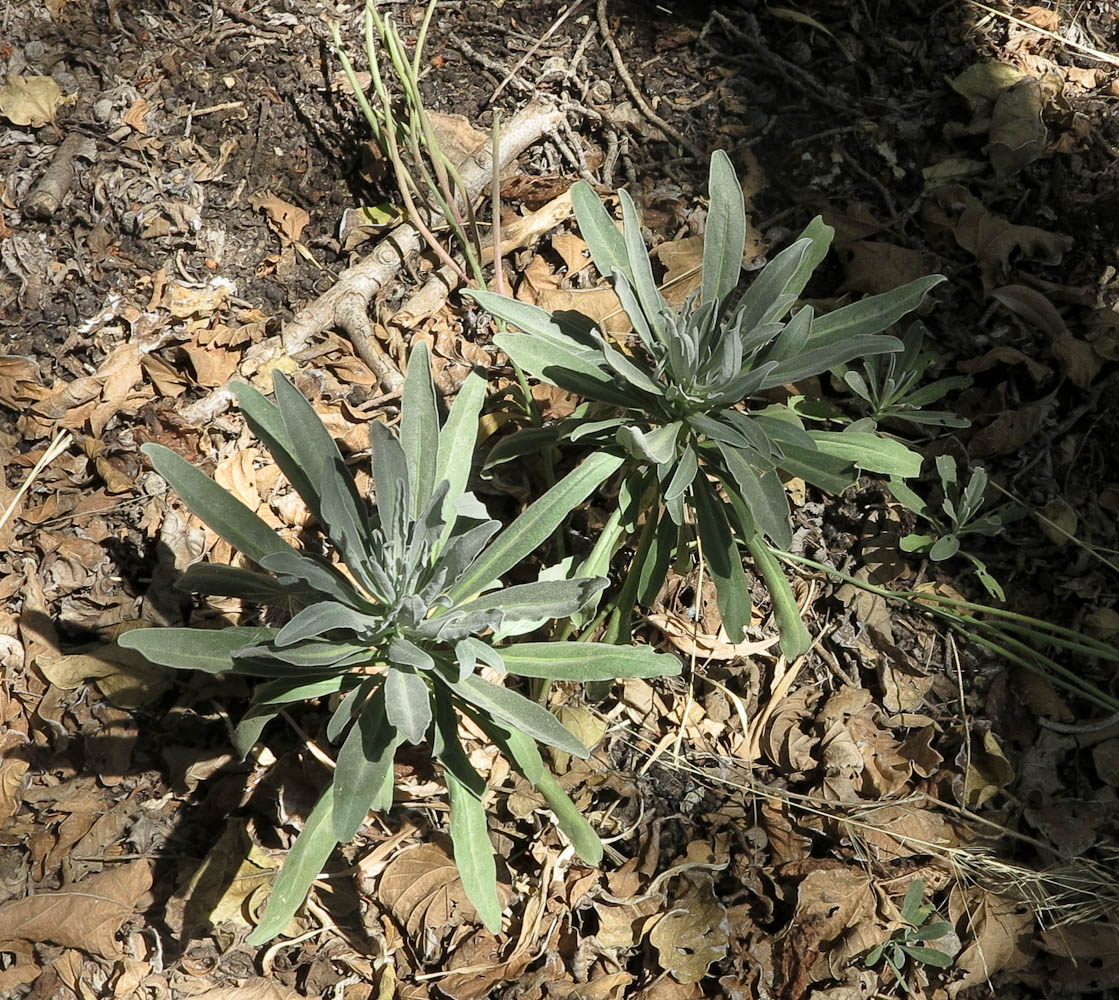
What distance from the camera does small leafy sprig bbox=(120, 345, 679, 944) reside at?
6.09 ft

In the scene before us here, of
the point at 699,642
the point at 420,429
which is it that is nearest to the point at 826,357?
the point at 420,429

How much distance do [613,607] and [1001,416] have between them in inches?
58.8

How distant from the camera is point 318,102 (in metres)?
3.38

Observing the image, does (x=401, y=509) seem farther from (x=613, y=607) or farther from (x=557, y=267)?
(x=557, y=267)

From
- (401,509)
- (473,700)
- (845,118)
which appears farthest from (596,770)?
(845,118)

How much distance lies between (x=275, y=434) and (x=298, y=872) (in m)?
0.89

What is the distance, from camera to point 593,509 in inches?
111

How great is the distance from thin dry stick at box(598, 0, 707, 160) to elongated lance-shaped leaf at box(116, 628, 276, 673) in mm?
2352

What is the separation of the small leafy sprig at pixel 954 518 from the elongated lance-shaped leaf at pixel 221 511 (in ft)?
5.63

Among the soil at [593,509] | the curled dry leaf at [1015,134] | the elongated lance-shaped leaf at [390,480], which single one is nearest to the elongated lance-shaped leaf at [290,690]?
the elongated lance-shaped leaf at [390,480]

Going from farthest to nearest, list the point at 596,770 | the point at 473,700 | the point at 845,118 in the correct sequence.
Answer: the point at 845,118 < the point at 596,770 < the point at 473,700

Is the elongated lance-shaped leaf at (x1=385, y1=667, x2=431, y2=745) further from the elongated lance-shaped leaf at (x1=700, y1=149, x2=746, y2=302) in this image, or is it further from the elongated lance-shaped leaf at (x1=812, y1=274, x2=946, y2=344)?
the elongated lance-shaped leaf at (x1=812, y1=274, x2=946, y2=344)

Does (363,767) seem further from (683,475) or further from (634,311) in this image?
(634,311)

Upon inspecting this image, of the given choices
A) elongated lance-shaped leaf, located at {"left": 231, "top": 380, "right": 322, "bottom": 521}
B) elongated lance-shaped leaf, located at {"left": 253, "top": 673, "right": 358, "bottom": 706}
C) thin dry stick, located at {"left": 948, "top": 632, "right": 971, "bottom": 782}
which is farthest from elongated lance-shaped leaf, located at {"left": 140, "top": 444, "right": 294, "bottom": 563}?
thin dry stick, located at {"left": 948, "top": 632, "right": 971, "bottom": 782}
